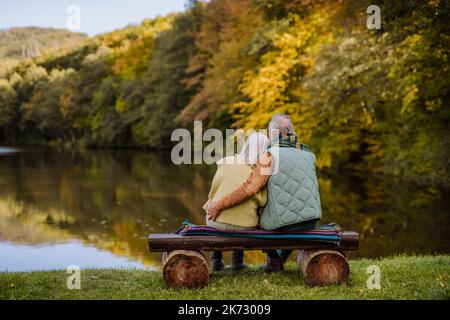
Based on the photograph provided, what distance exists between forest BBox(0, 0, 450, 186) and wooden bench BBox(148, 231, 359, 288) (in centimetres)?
1143

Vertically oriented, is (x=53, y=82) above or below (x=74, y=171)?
above

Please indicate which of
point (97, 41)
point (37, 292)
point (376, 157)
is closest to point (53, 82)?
point (97, 41)

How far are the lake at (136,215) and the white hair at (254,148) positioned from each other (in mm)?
4893

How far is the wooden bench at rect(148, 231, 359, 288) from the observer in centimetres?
562

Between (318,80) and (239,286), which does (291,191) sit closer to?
(239,286)

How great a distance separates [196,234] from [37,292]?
1611mm

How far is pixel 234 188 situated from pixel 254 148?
1.49 feet

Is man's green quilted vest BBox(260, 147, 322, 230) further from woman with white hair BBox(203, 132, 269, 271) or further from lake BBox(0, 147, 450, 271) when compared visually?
lake BBox(0, 147, 450, 271)

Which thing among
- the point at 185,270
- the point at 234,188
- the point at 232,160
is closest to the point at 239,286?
the point at 185,270

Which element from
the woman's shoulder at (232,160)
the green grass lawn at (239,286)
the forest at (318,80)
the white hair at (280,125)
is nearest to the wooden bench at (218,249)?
the green grass lawn at (239,286)

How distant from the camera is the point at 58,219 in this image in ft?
55.4

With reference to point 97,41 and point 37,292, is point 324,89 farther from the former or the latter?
point 97,41

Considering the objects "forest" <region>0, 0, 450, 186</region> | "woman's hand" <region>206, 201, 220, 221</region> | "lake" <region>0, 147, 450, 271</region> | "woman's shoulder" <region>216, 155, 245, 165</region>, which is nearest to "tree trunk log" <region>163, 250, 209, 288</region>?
"woman's hand" <region>206, 201, 220, 221</region>

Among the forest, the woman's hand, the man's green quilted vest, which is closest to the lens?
the man's green quilted vest
